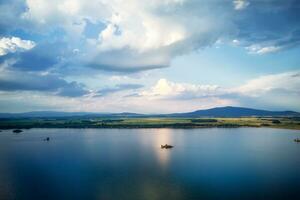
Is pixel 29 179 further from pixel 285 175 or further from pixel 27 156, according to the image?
pixel 285 175

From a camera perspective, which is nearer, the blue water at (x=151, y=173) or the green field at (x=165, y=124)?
the blue water at (x=151, y=173)

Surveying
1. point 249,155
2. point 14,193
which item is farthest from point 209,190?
point 249,155

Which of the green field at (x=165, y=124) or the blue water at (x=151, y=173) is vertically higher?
the green field at (x=165, y=124)

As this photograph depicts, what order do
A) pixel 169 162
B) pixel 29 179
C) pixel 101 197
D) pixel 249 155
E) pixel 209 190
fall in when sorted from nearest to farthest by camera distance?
pixel 101 197 < pixel 209 190 < pixel 29 179 < pixel 169 162 < pixel 249 155

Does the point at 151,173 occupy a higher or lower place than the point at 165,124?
lower

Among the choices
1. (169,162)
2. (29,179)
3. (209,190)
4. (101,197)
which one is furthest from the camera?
(169,162)

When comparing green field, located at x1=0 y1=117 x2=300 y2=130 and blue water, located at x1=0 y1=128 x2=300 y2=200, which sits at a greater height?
green field, located at x1=0 y1=117 x2=300 y2=130

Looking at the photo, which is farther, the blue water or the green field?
the green field

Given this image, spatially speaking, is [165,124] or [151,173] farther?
[165,124]
